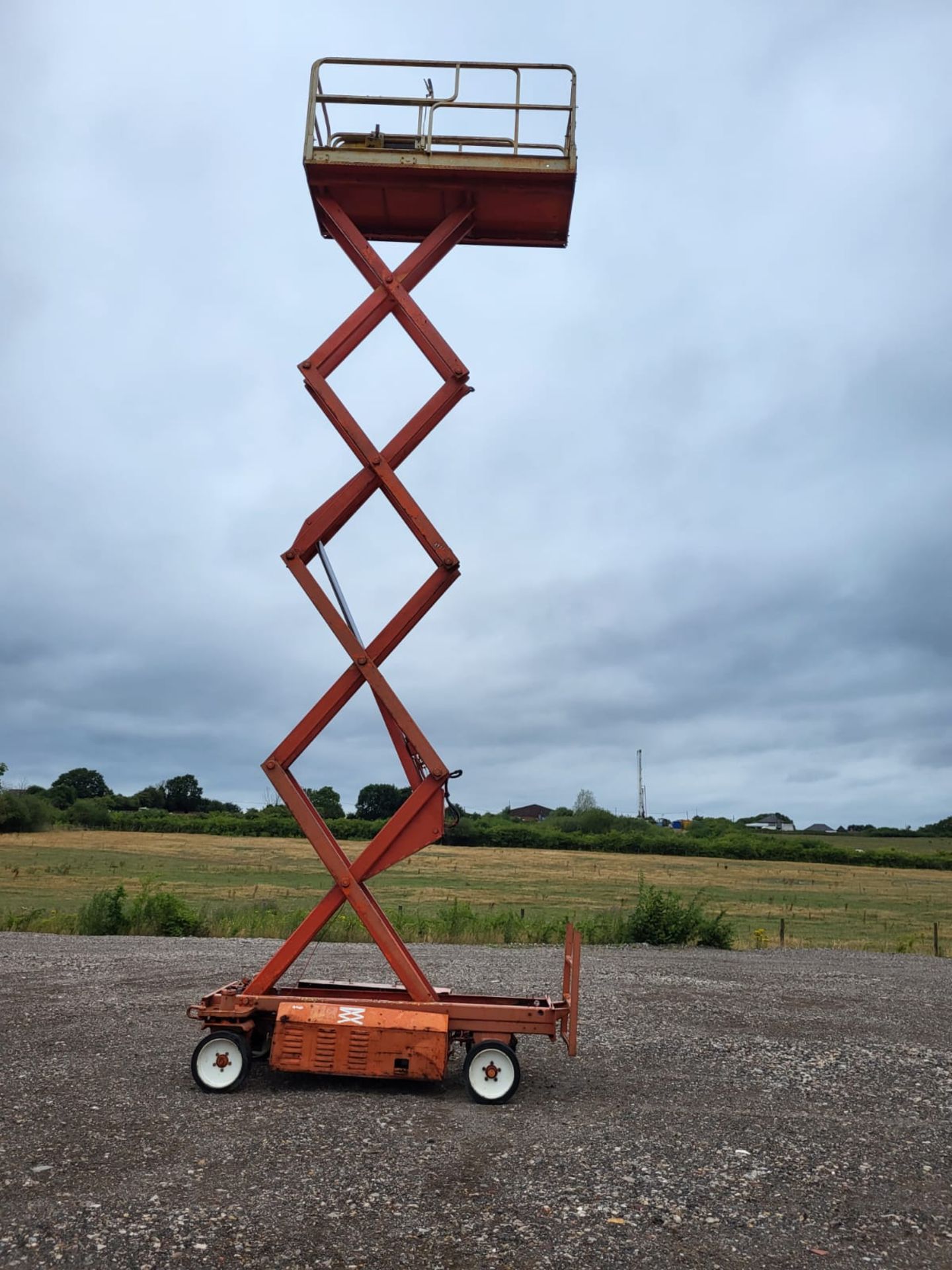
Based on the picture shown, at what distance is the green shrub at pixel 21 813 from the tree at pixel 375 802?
99.5 ft

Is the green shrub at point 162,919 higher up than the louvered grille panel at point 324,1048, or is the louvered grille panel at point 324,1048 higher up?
the green shrub at point 162,919

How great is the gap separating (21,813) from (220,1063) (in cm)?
9222

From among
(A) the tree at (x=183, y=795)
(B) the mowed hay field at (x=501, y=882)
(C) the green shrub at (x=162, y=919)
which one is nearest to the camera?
(C) the green shrub at (x=162, y=919)

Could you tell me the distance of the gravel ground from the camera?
5.60 m

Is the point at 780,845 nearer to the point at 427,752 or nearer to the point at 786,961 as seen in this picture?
the point at 786,961

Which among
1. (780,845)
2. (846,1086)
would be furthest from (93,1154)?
(780,845)

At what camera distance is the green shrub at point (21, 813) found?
290 feet

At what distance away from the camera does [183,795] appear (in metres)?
132

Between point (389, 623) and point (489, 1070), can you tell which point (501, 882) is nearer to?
point (489, 1070)

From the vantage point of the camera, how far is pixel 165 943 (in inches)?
808

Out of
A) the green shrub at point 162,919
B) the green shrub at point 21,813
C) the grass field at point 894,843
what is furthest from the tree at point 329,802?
the green shrub at point 162,919

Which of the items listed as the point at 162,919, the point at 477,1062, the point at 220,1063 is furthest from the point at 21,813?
the point at 477,1062

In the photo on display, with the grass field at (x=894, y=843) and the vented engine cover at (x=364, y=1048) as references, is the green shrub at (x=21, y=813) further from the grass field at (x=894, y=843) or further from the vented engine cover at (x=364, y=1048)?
the vented engine cover at (x=364, y=1048)

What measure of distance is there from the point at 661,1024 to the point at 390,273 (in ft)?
32.0
